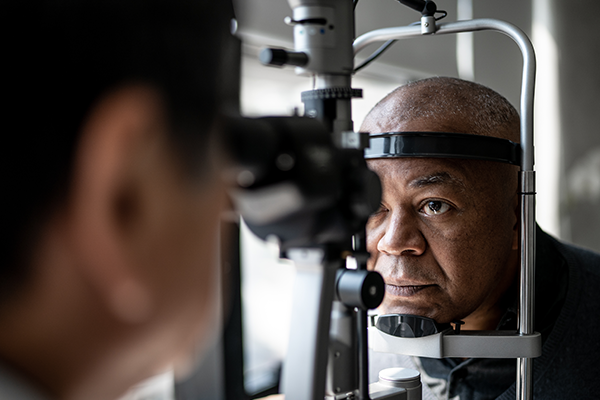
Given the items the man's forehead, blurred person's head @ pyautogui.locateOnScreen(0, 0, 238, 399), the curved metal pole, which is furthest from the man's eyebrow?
blurred person's head @ pyautogui.locateOnScreen(0, 0, 238, 399)

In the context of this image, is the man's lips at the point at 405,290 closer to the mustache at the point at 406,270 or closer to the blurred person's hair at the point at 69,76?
the mustache at the point at 406,270

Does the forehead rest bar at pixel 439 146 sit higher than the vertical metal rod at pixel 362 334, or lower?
higher

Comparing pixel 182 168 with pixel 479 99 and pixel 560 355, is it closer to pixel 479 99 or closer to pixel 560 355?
pixel 479 99

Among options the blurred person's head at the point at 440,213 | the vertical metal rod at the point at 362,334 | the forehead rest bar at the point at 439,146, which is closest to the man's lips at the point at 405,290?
the blurred person's head at the point at 440,213

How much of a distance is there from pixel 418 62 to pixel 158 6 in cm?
267

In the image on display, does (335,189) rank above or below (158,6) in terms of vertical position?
below

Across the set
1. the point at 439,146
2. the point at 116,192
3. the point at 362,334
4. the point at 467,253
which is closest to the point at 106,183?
the point at 116,192

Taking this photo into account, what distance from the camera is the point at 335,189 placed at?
510 mm

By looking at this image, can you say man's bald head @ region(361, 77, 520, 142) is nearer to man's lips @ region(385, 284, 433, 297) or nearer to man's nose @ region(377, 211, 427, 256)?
man's nose @ region(377, 211, 427, 256)

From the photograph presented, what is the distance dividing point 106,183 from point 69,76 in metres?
0.07

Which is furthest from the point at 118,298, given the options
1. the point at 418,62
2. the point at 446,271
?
the point at 418,62

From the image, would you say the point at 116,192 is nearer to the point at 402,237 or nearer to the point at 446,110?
the point at 402,237

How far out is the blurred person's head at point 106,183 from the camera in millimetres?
312

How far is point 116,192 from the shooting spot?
345 millimetres
